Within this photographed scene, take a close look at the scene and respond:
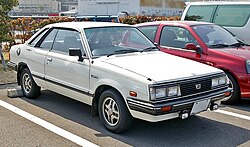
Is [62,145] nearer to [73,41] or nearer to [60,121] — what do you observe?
[60,121]

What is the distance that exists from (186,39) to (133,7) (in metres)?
44.0

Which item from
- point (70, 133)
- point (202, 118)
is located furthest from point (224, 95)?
point (70, 133)

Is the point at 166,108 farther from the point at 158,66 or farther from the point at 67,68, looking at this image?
the point at 67,68

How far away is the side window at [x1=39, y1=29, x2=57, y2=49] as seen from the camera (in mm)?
5701

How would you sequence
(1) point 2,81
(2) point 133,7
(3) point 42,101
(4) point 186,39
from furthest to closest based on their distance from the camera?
(2) point 133,7 < (1) point 2,81 < (4) point 186,39 < (3) point 42,101

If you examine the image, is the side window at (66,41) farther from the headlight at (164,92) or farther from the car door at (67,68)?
the headlight at (164,92)

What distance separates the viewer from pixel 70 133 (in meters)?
4.43

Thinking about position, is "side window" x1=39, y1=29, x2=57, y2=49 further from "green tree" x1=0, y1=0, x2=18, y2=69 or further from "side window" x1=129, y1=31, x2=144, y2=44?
"green tree" x1=0, y1=0, x2=18, y2=69

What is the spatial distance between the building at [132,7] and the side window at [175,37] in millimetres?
41862

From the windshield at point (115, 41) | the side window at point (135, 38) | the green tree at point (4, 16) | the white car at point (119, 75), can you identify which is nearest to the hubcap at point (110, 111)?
the white car at point (119, 75)

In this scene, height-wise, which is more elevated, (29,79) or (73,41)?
(73,41)

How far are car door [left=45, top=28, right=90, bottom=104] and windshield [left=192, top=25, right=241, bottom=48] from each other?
2.74 meters

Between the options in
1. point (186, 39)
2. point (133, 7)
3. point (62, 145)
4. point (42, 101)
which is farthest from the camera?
point (133, 7)

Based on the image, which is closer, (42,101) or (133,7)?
(42,101)
